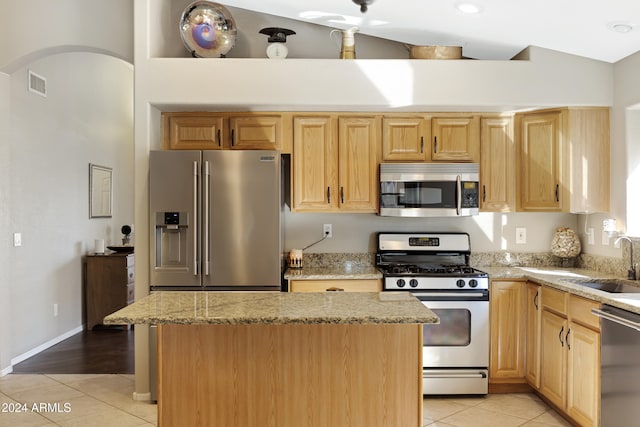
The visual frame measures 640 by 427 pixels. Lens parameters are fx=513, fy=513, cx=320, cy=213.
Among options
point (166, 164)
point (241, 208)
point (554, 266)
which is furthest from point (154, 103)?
point (554, 266)

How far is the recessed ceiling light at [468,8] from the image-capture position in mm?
3254

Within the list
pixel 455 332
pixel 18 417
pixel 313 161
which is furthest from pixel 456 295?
pixel 18 417

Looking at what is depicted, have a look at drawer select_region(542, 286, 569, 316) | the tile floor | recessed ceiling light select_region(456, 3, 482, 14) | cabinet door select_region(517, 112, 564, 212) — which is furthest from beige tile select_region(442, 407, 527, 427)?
recessed ceiling light select_region(456, 3, 482, 14)

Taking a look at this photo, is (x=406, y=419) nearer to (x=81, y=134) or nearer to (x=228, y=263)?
(x=228, y=263)

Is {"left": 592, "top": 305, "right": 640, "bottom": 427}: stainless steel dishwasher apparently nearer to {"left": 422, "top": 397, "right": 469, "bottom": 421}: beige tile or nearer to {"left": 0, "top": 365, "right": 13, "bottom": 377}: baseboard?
{"left": 422, "top": 397, "right": 469, "bottom": 421}: beige tile

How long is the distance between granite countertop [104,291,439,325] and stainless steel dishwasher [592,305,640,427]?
1.16m

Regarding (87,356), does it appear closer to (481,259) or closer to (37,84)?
(37,84)

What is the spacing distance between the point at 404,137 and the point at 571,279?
1.58 m

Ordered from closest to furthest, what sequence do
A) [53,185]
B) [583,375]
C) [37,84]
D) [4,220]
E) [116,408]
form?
[583,375] < [116,408] < [4,220] < [37,84] < [53,185]

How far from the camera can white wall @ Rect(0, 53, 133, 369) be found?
4590 millimetres

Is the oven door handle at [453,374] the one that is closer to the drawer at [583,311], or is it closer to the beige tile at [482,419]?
the beige tile at [482,419]

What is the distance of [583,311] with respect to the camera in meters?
3.05

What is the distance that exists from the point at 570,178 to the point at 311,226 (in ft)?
6.72

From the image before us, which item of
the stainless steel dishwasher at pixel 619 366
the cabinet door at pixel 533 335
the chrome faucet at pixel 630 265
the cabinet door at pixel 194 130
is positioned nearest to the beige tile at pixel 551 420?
the cabinet door at pixel 533 335
